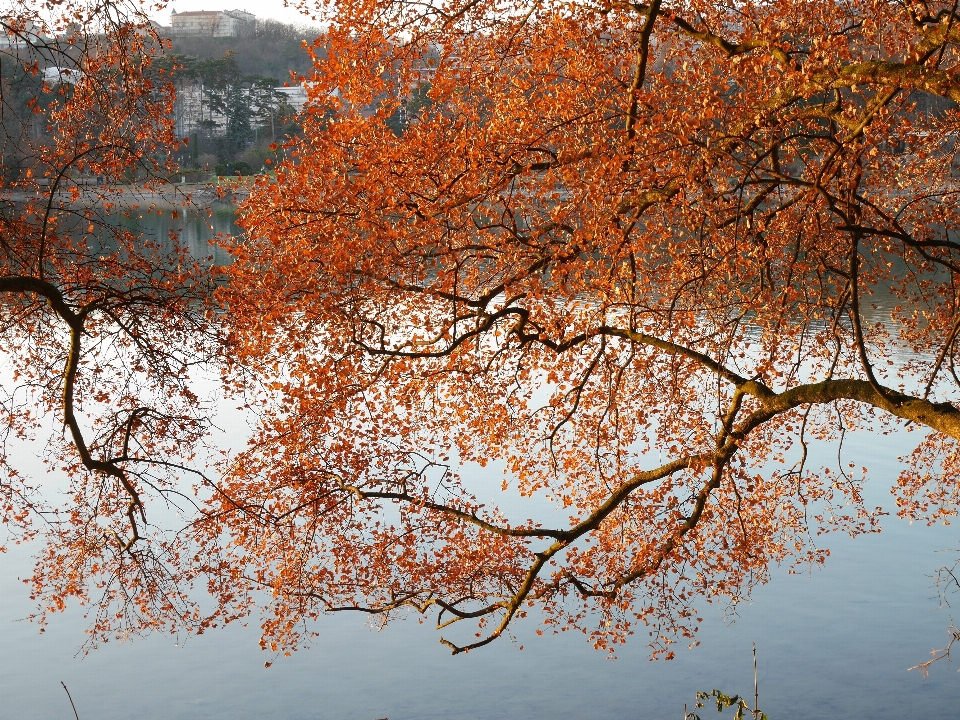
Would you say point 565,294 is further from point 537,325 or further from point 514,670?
point 514,670

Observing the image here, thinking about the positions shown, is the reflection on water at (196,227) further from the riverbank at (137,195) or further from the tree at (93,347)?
the tree at (93,347)

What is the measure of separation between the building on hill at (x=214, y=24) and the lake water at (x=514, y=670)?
1927 inches

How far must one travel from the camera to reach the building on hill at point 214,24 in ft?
244

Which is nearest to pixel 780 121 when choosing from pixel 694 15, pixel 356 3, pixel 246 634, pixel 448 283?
pixel 694 15

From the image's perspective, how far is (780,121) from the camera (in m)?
9.57

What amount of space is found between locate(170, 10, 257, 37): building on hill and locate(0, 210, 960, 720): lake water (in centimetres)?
4894

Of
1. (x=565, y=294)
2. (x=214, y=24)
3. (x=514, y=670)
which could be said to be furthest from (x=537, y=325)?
(x=214, y=24)

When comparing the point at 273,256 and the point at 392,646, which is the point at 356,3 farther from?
the point at 392,646

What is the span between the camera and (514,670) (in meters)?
9.94

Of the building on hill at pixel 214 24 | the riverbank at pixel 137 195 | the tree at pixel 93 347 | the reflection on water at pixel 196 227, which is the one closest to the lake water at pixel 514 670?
the tree at pixel 93 347

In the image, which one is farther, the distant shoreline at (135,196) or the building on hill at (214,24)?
the building on hill at (214,24)

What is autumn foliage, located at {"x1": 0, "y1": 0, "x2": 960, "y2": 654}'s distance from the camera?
9406mm

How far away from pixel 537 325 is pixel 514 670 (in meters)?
3.25

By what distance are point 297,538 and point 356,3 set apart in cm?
Answer: 569
